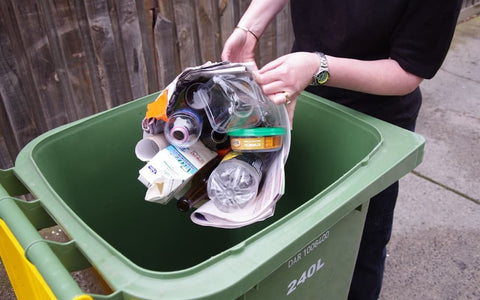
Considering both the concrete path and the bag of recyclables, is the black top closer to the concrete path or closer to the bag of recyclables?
the bag of recyclables

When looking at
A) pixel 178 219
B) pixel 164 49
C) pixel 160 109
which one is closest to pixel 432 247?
pixel 178 219

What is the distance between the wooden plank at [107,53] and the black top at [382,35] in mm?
1245

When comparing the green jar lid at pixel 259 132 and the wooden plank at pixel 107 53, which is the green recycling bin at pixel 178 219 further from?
the wooden plank at pixel 107 53

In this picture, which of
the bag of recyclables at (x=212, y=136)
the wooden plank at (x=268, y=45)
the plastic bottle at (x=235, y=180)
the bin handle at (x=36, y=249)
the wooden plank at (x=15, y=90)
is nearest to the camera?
the bin handle at (x=36, y=249)

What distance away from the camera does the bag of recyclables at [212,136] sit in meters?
1.02

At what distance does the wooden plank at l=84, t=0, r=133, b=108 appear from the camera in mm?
2234

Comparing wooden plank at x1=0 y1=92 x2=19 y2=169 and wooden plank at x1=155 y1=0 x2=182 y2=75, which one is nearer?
wooden plank at x1=0 y1=92 x2=19 y2=169

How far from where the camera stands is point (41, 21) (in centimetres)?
206

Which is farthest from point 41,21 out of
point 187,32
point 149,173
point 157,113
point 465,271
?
point 465,271

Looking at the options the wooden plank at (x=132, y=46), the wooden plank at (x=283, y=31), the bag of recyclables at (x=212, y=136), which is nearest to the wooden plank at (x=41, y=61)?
the wooden plank at (x=132, y=46)

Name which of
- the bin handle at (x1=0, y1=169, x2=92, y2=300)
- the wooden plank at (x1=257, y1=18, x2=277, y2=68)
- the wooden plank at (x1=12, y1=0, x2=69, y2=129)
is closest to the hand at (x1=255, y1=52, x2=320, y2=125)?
the bin handle at (x1=0, y1=169, x2=92, y2=300)

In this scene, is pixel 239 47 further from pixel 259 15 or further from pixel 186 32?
pixel 186 32

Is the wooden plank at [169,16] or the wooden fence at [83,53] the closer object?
the wooden fence at [83,53]

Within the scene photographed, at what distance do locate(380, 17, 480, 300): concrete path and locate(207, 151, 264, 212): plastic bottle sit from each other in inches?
46.7
